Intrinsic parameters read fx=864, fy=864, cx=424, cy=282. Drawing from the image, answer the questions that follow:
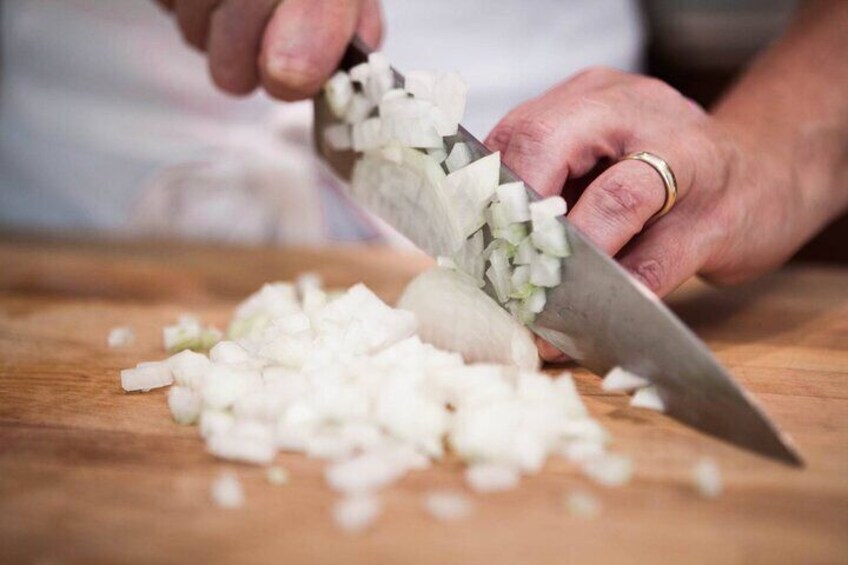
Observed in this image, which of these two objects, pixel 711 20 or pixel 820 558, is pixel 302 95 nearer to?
pixel 820 558

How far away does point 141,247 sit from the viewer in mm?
1667

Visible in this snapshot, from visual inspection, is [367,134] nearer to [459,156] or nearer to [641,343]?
[459,156]

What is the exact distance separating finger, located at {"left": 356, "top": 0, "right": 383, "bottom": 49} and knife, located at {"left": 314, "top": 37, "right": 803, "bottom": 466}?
34 cm

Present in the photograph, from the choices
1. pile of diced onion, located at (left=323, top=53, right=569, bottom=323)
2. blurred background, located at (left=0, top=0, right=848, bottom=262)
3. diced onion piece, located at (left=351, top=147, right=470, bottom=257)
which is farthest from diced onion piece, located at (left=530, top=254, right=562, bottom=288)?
blurred background, located at (left=0, top=0, right=848, bottom=262)

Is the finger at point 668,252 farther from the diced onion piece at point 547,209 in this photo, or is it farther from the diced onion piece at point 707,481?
the diced onion piece at point 707,481

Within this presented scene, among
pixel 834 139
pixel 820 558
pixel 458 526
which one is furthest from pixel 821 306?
pixel 458 526

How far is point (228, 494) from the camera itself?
0.72 meters

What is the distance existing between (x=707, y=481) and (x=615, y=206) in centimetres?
30

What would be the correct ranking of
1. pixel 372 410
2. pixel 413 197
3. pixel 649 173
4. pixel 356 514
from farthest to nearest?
pixel 413 197, pixel 649 173, pixel 372 410, pixel 356 514

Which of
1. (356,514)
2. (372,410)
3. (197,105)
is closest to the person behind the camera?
(356,514)

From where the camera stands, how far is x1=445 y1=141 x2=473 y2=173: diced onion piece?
95 centimetres

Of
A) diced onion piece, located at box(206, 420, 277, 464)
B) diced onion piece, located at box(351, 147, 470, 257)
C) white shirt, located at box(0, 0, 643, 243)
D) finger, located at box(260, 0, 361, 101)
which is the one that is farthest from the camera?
white shirt, located at box(0, 0, 643, 243)

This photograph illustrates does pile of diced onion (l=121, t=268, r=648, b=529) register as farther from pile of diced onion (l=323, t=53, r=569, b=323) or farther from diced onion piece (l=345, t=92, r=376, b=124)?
diced onion piece (l=345, t=92, r=376, b=124)

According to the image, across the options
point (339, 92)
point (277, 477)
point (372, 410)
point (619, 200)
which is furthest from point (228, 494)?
point (339, 92)
